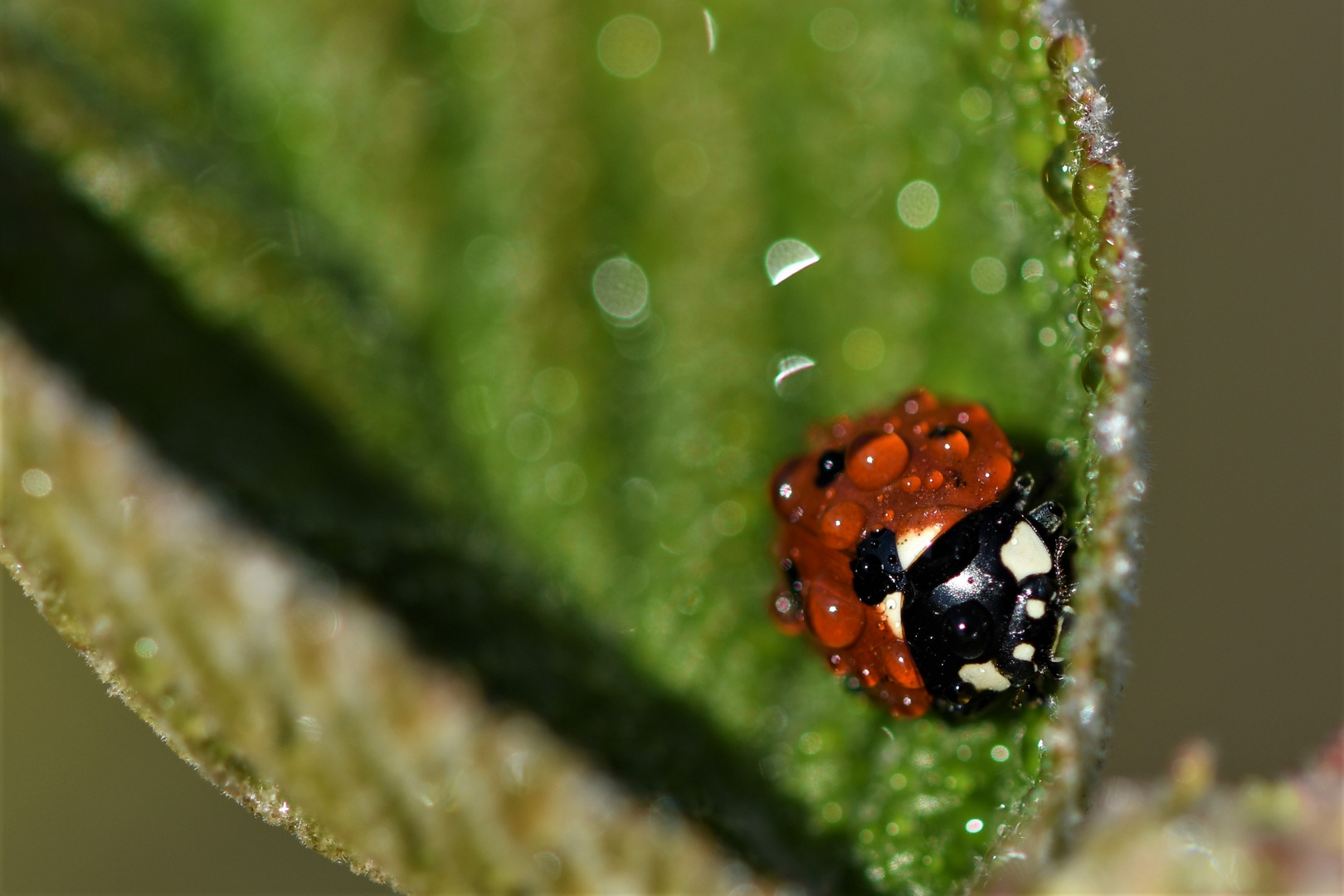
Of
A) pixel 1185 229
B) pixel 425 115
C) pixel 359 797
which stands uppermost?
pixel 1185 229

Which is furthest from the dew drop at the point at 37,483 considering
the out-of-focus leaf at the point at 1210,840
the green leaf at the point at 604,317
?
the out-of-focus leaf at the point at 1210,840

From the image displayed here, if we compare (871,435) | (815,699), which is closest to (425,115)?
(871,435)

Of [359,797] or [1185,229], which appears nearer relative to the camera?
[359,797]

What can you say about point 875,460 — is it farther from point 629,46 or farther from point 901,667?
point 629,46

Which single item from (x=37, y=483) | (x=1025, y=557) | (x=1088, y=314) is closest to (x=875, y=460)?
(x=1025, y=557)

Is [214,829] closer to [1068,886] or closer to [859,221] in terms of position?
[859,221]

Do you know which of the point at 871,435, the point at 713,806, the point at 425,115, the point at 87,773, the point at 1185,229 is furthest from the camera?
the point at 1185,229

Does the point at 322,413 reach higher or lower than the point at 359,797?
higher
